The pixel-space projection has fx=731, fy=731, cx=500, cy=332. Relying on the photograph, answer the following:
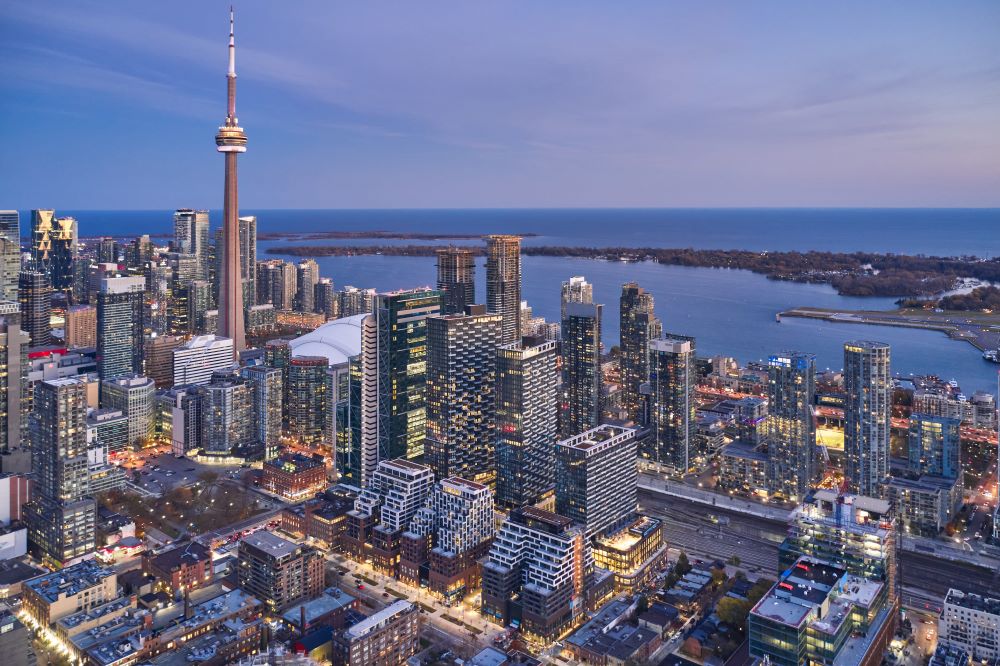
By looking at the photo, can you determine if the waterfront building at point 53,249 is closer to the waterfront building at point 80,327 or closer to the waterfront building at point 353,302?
the waterfront building at point 80,327

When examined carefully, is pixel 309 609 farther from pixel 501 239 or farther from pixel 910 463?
pixel 501 239

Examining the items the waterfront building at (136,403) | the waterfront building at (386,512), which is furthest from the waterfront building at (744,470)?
the waterfront building at (136,403)

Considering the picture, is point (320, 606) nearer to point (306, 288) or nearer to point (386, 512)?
point (386, 512)

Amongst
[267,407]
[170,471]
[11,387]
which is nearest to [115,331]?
[11,387]

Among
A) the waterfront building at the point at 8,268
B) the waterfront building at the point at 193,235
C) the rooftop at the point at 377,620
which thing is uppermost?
the waterfront building at the point at 193,235

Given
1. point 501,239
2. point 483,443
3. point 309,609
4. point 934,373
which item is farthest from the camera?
point 934,373

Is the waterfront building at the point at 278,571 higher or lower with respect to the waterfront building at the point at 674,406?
lower

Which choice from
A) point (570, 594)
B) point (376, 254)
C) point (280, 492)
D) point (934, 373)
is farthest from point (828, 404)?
point (376, 254)
